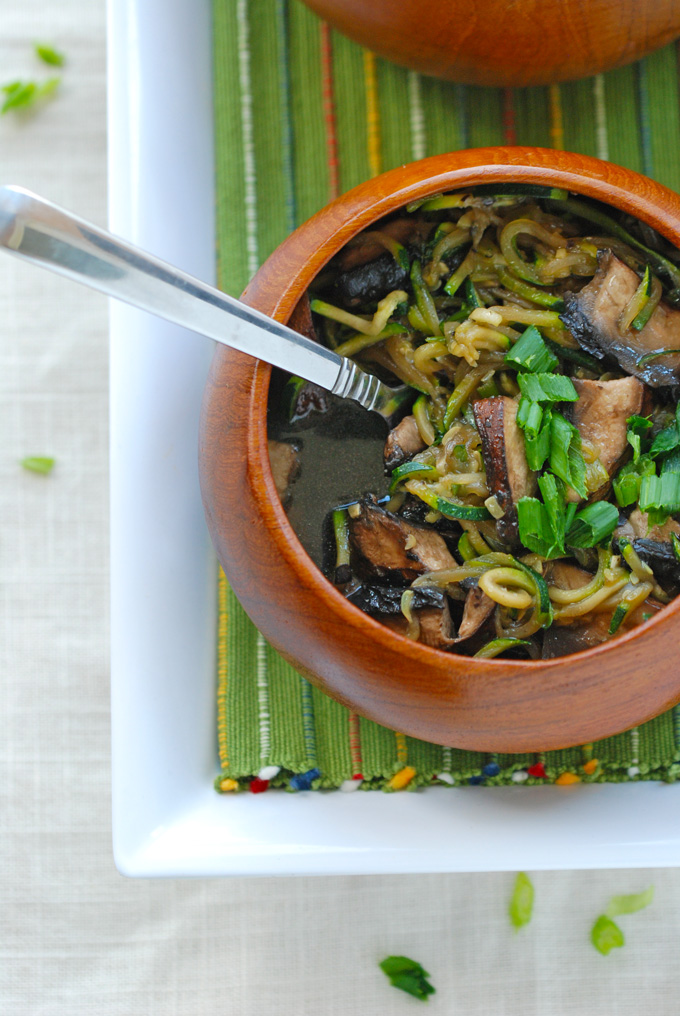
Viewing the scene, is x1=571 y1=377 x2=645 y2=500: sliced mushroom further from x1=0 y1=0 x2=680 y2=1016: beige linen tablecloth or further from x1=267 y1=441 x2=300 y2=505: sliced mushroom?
x1=0 y1=0 x2=680 y2=1016: beige linen tablecloth

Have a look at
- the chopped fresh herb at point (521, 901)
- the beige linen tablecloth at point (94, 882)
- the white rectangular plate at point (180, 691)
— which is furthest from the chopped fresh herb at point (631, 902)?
the white rectangular plate at point (180, 691)

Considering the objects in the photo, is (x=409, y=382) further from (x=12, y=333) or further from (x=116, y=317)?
(x=12, y=333)

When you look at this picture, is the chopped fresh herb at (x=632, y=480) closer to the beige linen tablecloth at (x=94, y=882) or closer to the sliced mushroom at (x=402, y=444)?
the sliced mushroom at (x=402, y=444)

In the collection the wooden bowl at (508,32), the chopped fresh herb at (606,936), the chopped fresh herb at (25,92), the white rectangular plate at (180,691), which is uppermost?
the chopped fresh herb at (25,92)

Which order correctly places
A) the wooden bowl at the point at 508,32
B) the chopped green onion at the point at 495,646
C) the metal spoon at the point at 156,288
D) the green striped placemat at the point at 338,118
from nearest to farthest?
the metal spoon at the point at 156,288
the chopped green onion at the point at 495,646
the wooden bowl at the point at 508,32
the green striped placemat at the point at 338,118

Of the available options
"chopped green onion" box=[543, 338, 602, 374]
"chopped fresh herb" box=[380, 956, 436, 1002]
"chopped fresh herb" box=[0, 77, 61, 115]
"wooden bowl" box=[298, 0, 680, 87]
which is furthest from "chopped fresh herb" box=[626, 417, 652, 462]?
"chopped fresh herb" box=[0, 77, 61, 115]

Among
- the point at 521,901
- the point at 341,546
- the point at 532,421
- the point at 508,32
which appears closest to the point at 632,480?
the point at 532,421

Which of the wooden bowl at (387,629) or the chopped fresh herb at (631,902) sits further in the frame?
the chopped fresh herb at (631,902)

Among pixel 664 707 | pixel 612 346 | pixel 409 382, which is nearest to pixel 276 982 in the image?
pixel 664 707
